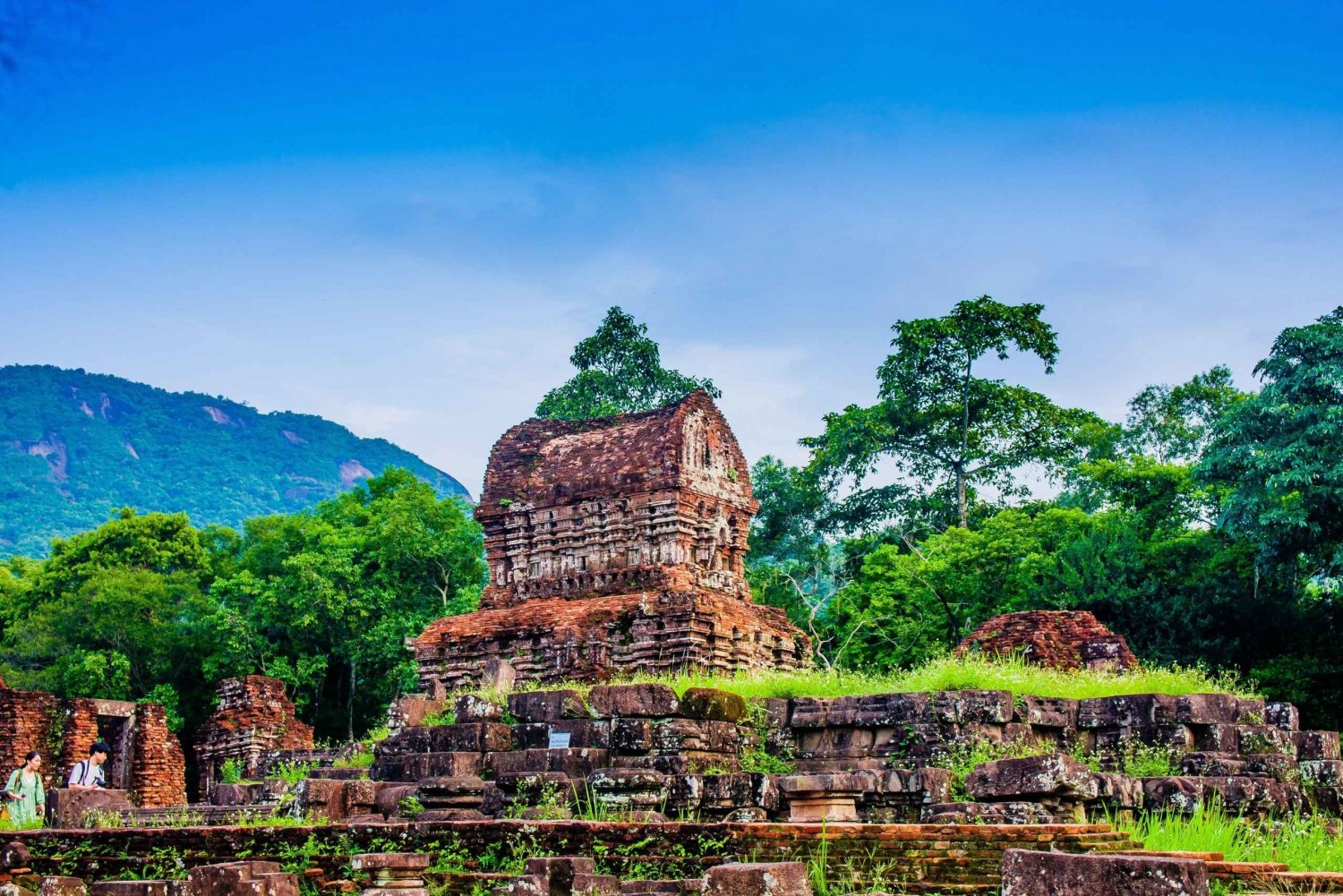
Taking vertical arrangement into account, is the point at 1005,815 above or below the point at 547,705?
below

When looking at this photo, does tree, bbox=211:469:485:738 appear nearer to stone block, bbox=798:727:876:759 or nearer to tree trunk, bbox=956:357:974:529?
tree trunk, bbox=956:357:974:529

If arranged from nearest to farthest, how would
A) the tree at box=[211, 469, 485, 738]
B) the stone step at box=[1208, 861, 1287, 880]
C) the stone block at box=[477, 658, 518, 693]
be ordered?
1. the stone step at box=[1208, 861, 1287, 880]
2. the stone block at box=[477, 658, 518, 693]
3. the tree at box=[211, 469, 485, 738]

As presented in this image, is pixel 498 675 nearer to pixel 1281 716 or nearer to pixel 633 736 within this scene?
pixel 633 736

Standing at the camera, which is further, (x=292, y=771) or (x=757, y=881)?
(x=292, y=771)

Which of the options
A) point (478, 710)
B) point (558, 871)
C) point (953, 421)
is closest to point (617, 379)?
point (953, 421)

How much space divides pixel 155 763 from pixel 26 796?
34.0 ft

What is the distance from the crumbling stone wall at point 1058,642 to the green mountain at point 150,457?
4144 inches

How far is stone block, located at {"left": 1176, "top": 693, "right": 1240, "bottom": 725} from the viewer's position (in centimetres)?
1352

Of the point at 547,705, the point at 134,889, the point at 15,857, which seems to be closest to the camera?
the point at 134,889

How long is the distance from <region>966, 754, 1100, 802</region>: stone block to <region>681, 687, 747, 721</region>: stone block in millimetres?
3490

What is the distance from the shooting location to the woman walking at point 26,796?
583 inches

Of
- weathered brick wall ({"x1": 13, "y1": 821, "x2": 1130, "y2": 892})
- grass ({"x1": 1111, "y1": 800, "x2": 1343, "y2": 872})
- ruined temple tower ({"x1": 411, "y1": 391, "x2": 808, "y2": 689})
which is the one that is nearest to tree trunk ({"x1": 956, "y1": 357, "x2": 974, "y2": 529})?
ruined temple tower ({"x1": 411, "y1": 391, "x2": 808, "y2": 689})

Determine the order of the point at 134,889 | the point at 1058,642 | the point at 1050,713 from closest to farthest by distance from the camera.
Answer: the point at 134,889 < the point at 1050,713 < the point at 1058,642

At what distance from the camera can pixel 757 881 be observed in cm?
748
